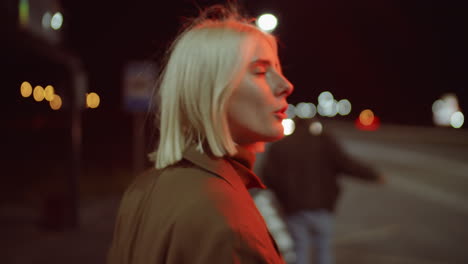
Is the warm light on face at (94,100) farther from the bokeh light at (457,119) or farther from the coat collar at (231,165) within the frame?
the coat collar at (231,165)

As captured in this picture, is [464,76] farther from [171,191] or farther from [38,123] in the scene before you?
[171,191]

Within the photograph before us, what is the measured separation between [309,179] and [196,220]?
3536 millimetres

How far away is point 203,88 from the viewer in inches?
58.6

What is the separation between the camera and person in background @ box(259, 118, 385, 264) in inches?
182

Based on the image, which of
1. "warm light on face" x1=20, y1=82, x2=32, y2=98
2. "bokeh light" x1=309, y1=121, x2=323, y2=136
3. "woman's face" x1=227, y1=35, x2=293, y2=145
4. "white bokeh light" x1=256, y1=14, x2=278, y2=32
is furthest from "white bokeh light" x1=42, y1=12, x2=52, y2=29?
"warm light on face" x1=20, y1=82, x2=32, y2=98

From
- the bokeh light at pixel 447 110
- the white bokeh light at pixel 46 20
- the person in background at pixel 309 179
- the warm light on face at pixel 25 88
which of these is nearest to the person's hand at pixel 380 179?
the person in background at pixel 309 179

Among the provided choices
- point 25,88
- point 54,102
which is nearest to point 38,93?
point 54,102

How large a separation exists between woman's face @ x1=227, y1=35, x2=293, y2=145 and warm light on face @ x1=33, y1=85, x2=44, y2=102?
253ft

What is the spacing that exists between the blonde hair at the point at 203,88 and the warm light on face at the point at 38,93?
77188 millimetres

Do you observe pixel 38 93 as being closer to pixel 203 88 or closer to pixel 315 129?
pixel 315 129

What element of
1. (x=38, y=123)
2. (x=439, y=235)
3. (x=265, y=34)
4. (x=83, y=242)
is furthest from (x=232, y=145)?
(x=38, y=123)

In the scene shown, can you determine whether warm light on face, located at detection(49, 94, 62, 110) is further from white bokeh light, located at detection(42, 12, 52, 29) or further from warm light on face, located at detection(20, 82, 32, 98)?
white bokeh light, located at detection(42, 12, 52, 29)

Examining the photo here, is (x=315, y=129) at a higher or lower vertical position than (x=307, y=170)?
higher

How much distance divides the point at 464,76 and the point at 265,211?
5438 cm
